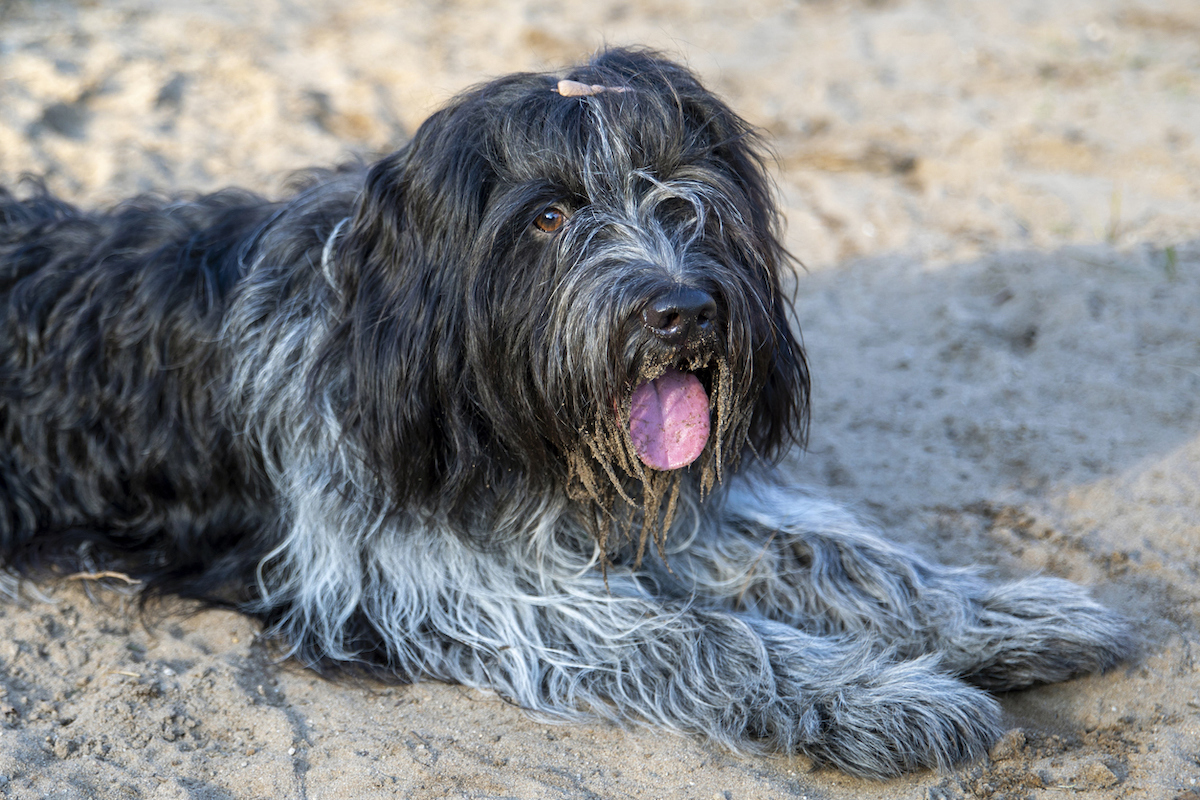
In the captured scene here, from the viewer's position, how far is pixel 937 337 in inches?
202

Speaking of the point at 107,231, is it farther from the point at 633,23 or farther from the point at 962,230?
the point at 633,23

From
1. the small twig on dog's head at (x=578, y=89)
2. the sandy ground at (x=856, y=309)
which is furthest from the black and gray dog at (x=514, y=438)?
the sandy ground at (x=856, y=309)

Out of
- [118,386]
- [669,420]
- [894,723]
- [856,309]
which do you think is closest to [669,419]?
[669,420]

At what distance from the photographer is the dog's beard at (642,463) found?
2.81m

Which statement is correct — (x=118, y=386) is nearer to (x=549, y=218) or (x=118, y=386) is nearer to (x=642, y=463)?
(x=549, y=218)

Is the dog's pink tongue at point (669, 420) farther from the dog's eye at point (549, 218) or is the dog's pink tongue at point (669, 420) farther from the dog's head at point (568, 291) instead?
the dog's eye at point (549, 218)

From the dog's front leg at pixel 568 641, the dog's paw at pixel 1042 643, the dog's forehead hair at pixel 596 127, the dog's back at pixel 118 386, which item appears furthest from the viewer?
the dog's back at pixel 118 386

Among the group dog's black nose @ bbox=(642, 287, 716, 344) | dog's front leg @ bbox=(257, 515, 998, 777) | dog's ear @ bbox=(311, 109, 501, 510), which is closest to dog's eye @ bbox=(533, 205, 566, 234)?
dog's ear @ bbox=(311, 109, 501, 510)

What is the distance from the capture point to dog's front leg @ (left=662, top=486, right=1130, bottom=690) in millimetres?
3311

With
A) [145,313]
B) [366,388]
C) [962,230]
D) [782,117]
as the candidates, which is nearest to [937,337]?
[962,230]

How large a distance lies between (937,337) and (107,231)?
11.5ft

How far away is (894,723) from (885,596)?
599 mm

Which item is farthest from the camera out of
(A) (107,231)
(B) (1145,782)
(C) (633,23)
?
(C) (633,23)

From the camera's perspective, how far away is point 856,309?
5.41m
